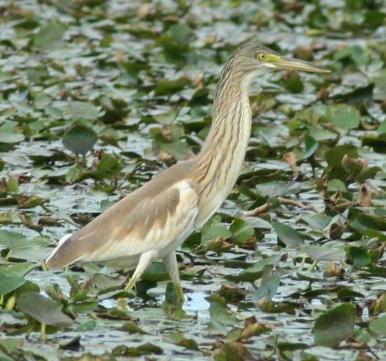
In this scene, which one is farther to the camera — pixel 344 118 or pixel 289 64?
pixel 344 118

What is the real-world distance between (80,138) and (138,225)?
178 centimetres

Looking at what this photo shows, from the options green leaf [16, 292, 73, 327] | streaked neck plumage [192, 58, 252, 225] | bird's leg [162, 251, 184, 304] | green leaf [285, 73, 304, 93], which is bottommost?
green leaf [285, 73, 304, 93]

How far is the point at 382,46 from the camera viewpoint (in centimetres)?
1096

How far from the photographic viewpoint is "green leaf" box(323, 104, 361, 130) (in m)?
7.84

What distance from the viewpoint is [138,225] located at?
534cm

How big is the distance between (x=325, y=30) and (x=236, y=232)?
6.56m

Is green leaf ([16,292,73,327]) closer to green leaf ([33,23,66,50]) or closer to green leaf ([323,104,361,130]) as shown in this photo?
green leaf ([323,104,361,130])

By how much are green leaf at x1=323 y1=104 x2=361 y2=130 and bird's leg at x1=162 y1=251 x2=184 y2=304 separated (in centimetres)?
280

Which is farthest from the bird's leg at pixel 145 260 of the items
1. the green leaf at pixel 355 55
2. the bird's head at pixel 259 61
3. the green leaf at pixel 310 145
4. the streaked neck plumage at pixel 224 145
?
the green leaf at pixel 355 55

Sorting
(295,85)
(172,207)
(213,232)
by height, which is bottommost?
(295,85)

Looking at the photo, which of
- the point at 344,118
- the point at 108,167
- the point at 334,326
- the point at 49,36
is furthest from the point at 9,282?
the point at 49,36

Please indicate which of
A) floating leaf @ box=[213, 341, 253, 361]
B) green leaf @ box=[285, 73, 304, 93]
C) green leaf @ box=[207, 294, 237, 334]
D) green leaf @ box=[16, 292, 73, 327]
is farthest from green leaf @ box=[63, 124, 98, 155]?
floating leaf @ box=[213, 341, 253, 361]

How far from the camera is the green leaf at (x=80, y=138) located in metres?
6.95

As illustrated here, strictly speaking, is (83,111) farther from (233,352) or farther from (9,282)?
(233,352)
